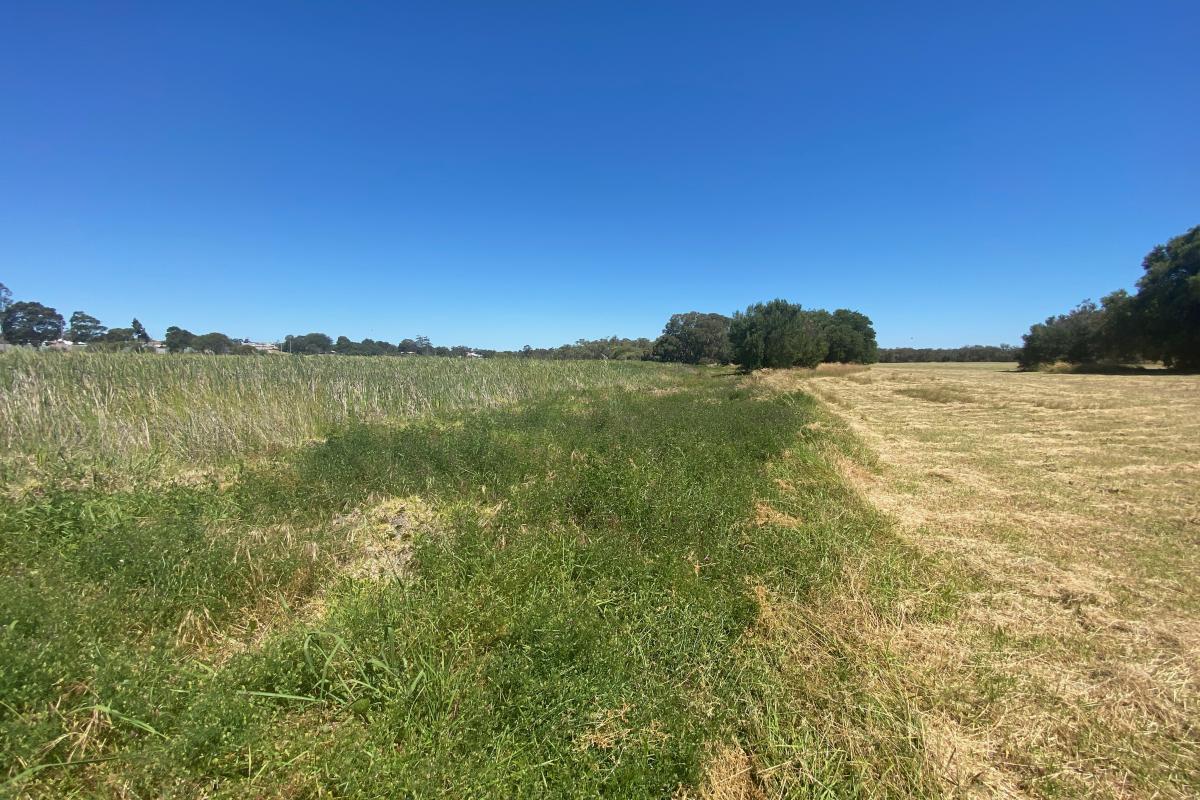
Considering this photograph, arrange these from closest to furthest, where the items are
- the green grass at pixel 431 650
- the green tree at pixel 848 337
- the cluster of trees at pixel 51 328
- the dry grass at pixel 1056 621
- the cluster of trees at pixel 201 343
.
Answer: the green grass at pixel 431 650
the dry grass at pixel 1056 621
the cluster of trees at pixel 51 328
the cluster of trees at pixel 201 343
the green tree at pixel 848 337

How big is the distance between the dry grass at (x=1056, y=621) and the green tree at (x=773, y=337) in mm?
29574

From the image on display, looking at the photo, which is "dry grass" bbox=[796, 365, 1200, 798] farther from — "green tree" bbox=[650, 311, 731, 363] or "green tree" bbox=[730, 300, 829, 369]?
"green tree" bbox=[650, 311, 731, 363]

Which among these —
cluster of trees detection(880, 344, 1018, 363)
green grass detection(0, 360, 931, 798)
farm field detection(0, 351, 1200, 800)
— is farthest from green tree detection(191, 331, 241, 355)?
cluster of trees detection(880, 344, 1018, 363)

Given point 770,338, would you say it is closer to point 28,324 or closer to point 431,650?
point 431,650

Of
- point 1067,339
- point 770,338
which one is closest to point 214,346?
point 770,338

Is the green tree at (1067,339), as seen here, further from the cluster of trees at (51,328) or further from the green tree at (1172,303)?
the cluster of trees at (51,328)

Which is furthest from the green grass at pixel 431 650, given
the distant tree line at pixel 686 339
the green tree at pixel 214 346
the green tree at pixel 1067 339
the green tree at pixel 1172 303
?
the green tree at pixel 1067 339

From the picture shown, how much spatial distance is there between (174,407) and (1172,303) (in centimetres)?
4874

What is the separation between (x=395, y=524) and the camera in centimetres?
459

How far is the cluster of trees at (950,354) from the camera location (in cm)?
7431

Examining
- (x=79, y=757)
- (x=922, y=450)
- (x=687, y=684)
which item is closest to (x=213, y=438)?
(x=79, y=757)

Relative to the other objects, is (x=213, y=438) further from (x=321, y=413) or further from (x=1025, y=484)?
(x=1025, y=484)

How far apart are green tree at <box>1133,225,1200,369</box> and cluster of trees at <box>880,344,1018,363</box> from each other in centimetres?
4461

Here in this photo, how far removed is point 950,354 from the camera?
80.8m
